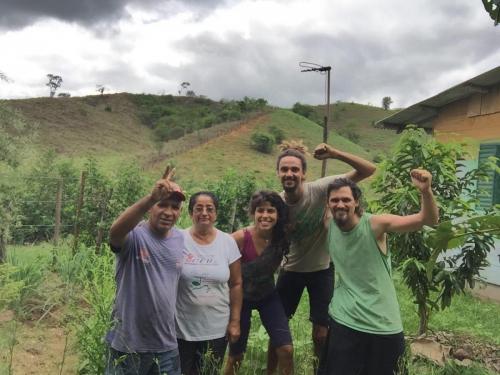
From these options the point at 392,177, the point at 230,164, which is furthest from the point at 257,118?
the point at 392,177

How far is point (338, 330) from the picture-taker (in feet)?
8.87

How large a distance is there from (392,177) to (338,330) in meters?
1.87

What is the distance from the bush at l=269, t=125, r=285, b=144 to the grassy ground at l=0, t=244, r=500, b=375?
32561 mm

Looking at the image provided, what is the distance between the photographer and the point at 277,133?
4009 centimetres

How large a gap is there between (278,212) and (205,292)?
699 mm

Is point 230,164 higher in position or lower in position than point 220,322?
higher

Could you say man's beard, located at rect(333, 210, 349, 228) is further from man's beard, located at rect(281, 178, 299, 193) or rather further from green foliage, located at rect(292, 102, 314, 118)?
green foliage, located at rect(292, 102, 314, 118)

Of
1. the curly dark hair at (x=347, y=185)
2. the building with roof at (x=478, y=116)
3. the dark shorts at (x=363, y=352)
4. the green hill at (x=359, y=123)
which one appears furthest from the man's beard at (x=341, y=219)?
the green hill at (x=359, y=123)

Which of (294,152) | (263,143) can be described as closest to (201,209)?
(294,152)

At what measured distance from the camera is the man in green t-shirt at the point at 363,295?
2.57 metres

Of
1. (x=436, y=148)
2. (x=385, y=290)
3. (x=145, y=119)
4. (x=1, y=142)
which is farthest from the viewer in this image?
(x=145, y=119)

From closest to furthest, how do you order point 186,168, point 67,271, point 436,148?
1. point 436,148
2. point 67,271
3. point 186,168

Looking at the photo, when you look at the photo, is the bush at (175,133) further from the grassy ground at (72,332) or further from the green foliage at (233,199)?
the grassy ground at (72,332)

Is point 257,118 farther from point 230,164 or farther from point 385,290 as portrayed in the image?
point 385,290
